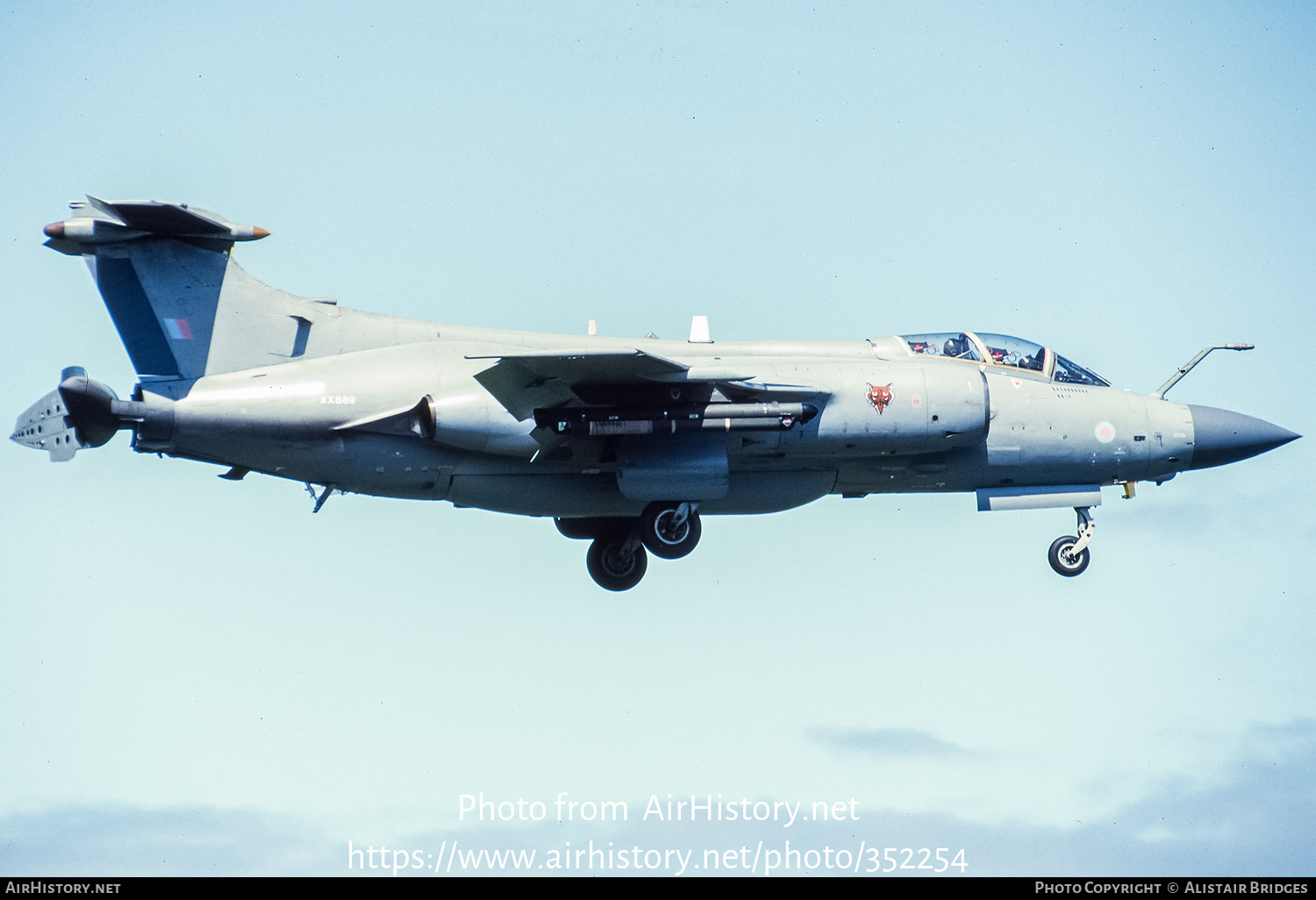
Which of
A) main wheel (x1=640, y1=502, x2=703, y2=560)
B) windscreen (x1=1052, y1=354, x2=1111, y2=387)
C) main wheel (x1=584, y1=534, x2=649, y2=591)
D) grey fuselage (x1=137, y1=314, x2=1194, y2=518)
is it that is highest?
windscreen (x1=1052, y1=354, x2=1111, y2=387)

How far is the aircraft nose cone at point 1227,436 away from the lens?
20797 millimetres

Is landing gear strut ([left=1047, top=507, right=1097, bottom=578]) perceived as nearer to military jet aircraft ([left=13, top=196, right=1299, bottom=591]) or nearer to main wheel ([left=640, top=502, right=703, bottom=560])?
military jet aircraft ([left=13, top=196, right=1299, bottom=591])

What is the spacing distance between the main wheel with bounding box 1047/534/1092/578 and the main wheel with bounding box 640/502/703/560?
5.10 metres

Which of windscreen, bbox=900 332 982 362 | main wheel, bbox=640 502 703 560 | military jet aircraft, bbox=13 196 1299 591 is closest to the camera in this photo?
military jet aircraft, bbox=13 196 1299 591

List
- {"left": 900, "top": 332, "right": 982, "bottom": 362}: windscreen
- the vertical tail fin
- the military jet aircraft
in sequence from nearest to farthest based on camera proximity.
Result: 1. the military jet aircraft
2. the vertical tail fin
3. {"left": 900, "top": 332, "right": 982, "bottom": 362}: windscreen

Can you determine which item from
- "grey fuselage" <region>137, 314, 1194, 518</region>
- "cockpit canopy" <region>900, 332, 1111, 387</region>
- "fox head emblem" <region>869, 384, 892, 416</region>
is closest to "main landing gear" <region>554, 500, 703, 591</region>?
"grey fuselage" <region>137, 314, 1194, 518</region>

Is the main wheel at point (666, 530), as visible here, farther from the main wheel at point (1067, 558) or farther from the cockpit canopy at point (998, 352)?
the main wheel at point (1067, 558)

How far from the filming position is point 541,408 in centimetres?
1798

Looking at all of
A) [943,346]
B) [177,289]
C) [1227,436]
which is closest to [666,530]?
[943,346]

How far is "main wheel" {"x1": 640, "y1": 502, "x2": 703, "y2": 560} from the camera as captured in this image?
19.2 meters

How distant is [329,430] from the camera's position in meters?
17.8

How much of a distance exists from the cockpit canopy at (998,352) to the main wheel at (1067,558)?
7.05 feet

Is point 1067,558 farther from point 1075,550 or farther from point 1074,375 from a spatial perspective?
point 1074,375
